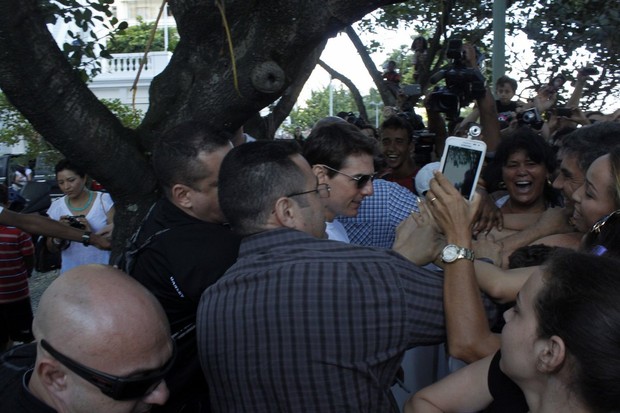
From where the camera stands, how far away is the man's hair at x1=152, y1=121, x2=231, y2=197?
8.63ft

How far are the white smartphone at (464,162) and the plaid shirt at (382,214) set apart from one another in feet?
3.18

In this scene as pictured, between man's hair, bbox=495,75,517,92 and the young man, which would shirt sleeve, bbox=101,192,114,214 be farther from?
man's hair, bbox=495,75,517,92

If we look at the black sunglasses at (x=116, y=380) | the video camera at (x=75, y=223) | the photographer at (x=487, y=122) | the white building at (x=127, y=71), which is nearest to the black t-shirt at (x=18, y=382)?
the black sunglasses at (x=116, y=380)

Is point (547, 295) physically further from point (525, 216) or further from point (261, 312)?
point (525, 216)

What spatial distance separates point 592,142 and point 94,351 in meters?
2.40

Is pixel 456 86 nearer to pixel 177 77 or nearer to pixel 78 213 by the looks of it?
pixel 177 77

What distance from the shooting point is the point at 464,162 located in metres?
2.53

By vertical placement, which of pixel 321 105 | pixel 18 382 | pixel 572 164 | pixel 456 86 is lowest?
pixel 321 105

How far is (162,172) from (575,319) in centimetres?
170

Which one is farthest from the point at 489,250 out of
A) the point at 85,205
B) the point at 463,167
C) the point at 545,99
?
the point at 545,99

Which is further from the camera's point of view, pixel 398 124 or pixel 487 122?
pixel 398 124

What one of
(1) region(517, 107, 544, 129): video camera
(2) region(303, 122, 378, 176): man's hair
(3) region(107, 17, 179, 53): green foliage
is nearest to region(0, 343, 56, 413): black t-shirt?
(3) region(107, 17, 179, 53): green foliage

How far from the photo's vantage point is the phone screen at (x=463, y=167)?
2488 mm

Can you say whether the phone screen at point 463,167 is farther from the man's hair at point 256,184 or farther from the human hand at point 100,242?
the human hand at point 100,242
